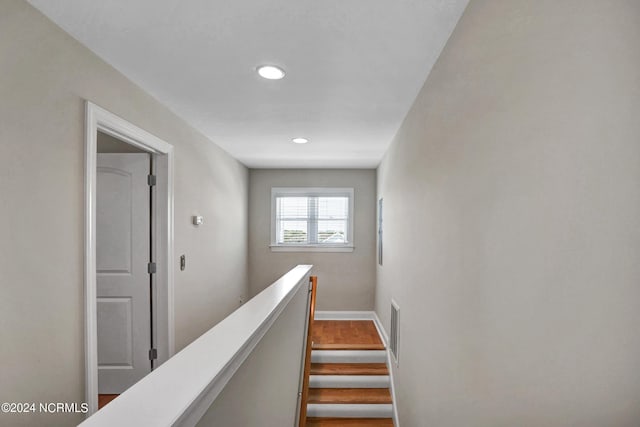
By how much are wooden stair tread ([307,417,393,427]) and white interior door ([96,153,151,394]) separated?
176cm

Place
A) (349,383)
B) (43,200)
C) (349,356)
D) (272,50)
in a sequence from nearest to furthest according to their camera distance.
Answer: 1. (43,200)
2. (272,50)
3. (349,383)
4. (349,356)

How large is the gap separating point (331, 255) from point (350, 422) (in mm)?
2539

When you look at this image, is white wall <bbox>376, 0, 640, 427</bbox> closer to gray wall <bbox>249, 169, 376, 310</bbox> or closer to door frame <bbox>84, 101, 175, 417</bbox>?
door frame <bbox>84, 101, 175, 417</bbox>

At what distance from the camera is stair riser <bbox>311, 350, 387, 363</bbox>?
4.09 m

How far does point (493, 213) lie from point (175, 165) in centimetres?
261

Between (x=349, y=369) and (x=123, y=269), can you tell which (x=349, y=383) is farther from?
(x=123, y=269)

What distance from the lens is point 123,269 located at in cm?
288

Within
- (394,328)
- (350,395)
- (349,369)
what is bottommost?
(350,395)

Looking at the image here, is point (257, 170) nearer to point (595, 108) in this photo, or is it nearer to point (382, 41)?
point (382, 41)

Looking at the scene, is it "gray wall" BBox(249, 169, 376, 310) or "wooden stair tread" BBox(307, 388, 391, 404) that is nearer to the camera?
"wooden stair tread" BBox(307, 388, 391, 404)

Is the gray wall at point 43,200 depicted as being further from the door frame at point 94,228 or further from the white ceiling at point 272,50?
the white ceiling at point 272,50

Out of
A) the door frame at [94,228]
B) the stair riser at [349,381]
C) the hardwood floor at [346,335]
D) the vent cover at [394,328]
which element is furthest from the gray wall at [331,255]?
the door frame at [94,228]

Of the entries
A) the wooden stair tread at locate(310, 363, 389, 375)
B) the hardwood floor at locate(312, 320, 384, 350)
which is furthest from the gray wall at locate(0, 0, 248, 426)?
the hardwood floor at locate(312, 320, 384, 350)

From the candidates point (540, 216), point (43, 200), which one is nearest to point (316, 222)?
point (43, 200)
